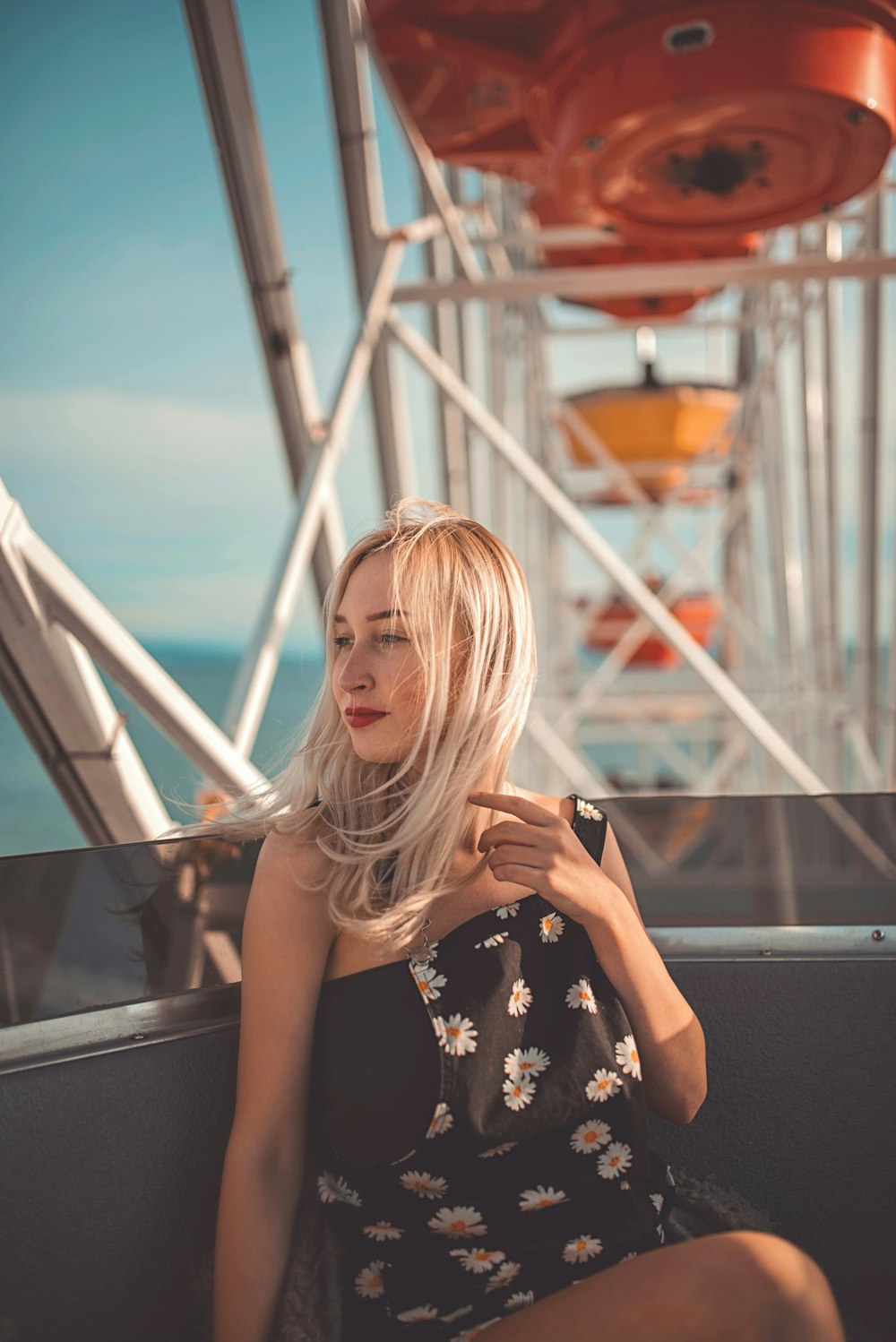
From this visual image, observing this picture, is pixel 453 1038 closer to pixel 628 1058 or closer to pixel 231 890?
pixel 628 1058

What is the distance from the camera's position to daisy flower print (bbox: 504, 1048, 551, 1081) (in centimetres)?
72

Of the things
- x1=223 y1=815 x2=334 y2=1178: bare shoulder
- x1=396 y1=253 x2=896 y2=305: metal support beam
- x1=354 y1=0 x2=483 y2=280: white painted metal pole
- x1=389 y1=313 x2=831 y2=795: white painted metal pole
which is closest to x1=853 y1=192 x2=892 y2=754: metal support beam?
x1=396 y1=253 x2=896 y2=305: metal support beam

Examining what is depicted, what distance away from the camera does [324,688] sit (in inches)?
32.8

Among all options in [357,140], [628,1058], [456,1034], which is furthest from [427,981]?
[357,140]

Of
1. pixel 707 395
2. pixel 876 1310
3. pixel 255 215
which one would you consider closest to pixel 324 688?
pixel 876 1310

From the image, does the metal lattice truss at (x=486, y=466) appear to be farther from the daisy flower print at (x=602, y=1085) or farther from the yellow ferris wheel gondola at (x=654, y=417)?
the daisy flower print at (x=602, y=1085)

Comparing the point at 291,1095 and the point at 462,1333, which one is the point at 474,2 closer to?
the point at 291,1095

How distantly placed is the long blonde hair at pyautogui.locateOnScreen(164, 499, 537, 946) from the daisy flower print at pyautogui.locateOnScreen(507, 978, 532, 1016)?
69 mm

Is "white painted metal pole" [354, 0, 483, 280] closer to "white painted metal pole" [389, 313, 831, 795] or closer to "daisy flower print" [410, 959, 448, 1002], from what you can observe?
"white painted metal pole" [389, 313, 831, 795]

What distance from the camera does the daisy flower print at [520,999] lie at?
Answer: 0.73 m

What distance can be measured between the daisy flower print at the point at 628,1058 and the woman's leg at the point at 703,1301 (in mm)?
108

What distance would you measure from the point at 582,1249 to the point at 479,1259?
0.20 feet

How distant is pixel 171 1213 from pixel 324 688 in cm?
35

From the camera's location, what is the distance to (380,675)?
0.77m
